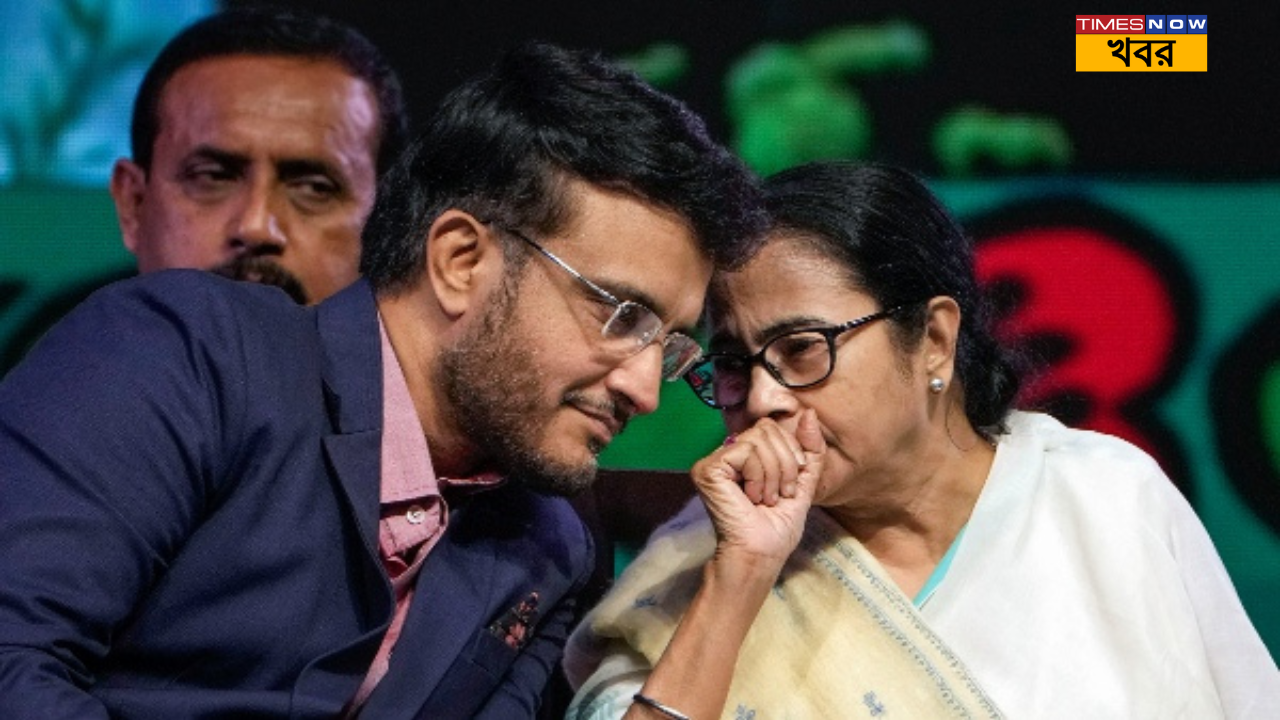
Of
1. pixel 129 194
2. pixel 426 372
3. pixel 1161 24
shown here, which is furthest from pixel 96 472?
pixel 1161 24

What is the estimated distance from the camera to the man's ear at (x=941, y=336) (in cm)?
245

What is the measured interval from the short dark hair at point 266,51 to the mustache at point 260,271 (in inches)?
13.7

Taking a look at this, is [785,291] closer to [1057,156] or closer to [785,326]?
[785,326]

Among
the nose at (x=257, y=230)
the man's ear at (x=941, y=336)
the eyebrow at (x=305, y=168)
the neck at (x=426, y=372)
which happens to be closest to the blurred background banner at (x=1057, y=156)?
the eyebrow at (x=305, y=168)

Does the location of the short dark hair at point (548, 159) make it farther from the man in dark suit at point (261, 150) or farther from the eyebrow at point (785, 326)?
the man in dark suit at point (261, 150)

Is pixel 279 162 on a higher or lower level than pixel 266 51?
lower

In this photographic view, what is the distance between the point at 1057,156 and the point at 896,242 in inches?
36.4

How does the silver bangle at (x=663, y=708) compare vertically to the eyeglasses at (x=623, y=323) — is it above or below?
below

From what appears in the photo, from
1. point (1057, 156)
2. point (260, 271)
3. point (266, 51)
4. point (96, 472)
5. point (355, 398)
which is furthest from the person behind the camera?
point (1057, 156)

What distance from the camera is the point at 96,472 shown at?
177 cm

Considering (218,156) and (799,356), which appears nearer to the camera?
(799,356)

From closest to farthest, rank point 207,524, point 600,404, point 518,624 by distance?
point 207,524, point 600,404, point 518,624

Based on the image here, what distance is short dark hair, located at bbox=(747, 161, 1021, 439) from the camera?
7.83ft

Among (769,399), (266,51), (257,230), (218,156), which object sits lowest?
(769,399)
